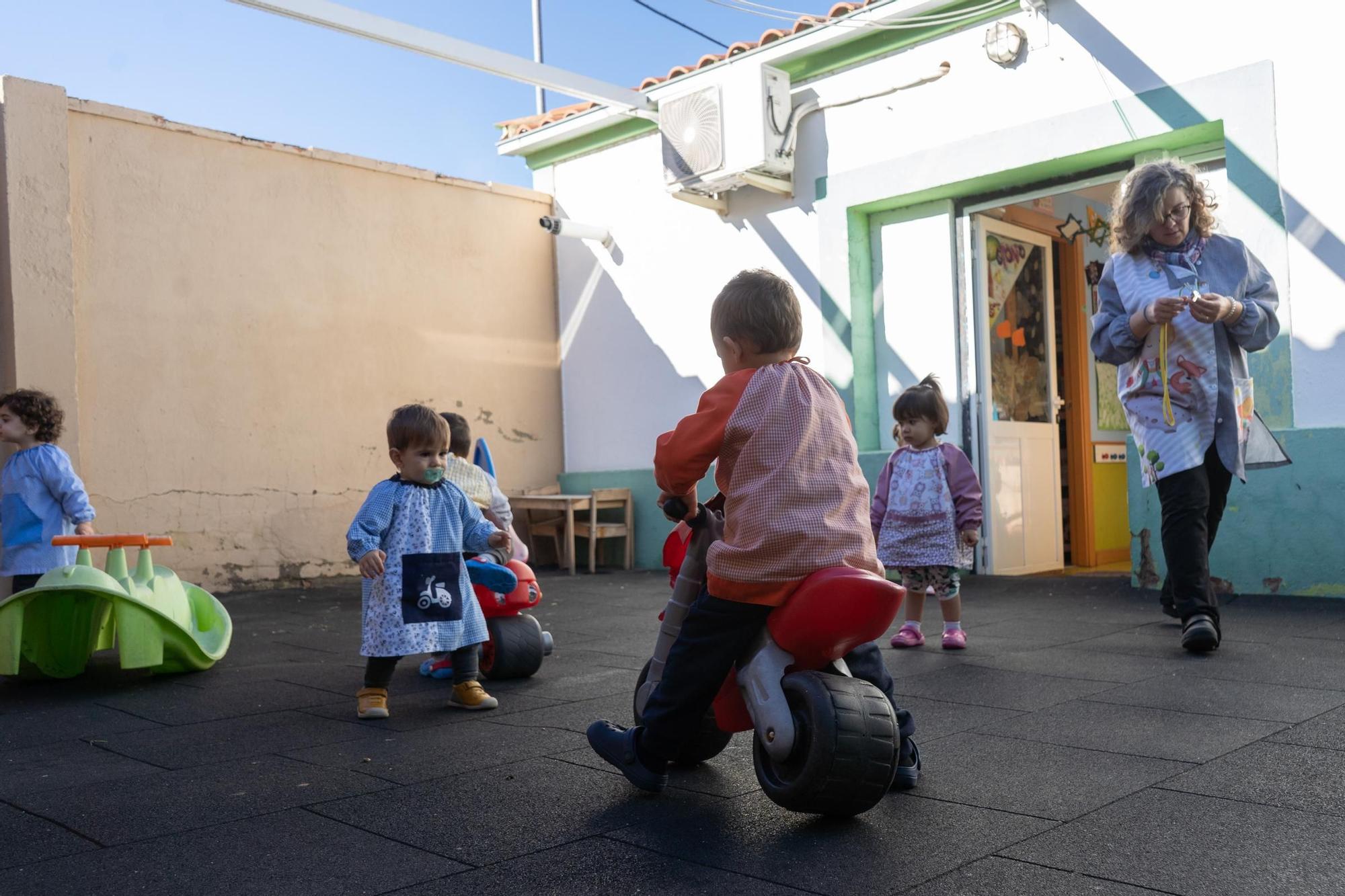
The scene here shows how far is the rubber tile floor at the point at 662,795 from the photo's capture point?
2061mm

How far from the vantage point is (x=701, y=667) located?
8.24 ft

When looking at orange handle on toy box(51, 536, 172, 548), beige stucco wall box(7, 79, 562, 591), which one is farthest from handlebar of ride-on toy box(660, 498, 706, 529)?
beige stucco wall box(7, 79, 562, 591)

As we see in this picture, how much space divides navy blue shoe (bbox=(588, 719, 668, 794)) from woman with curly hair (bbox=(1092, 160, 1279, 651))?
2477 mm

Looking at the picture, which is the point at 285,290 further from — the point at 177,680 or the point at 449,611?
the point at 449,611

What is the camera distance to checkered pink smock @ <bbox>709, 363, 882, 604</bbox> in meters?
2.42

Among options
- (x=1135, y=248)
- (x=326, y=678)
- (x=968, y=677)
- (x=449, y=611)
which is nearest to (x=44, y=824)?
(x=449, y=611)

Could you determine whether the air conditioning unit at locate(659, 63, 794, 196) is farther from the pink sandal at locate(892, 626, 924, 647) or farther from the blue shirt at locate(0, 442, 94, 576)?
the blue shirt at locate(0, 442, 94, 576)

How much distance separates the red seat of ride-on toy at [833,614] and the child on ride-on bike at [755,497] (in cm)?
5

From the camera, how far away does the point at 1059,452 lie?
8.53 m

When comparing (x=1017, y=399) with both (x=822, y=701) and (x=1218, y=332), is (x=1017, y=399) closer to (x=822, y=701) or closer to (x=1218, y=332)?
(x=1218, y=332)

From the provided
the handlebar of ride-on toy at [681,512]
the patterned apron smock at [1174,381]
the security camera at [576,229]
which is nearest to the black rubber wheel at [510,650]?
the handlebar of ride-on toy at [681,512]

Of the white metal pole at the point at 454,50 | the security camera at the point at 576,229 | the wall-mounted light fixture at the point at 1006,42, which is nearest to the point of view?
the wall-mounted light fixture at the point at 1006,42

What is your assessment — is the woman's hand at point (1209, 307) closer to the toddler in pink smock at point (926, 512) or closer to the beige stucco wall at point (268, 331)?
the toddler in pink smock at point (926, 512)

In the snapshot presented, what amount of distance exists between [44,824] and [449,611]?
151 centimetres
